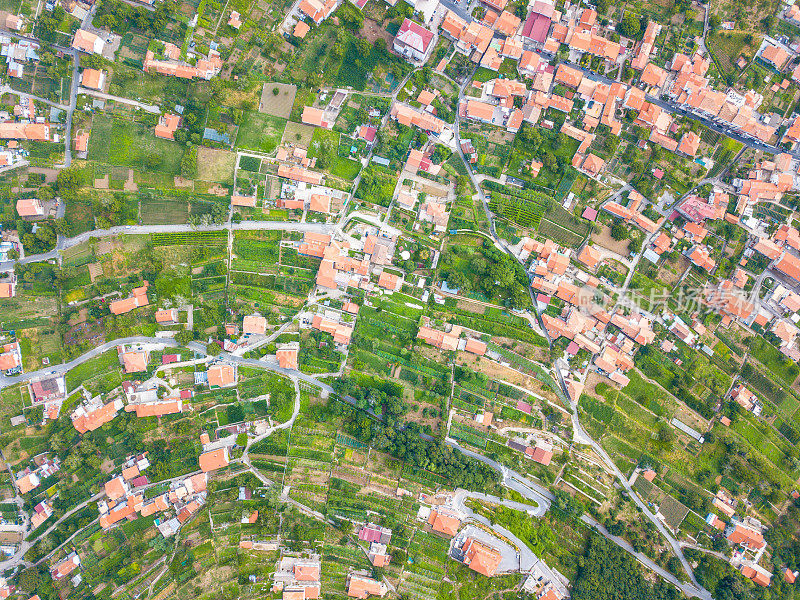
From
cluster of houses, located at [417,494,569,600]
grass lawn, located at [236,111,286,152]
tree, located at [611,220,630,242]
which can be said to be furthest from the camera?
tree, located at [611,220,630,242]

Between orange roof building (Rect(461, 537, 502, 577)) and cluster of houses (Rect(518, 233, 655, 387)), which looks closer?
orange roof building (Rect(461, 537, 502, 577))

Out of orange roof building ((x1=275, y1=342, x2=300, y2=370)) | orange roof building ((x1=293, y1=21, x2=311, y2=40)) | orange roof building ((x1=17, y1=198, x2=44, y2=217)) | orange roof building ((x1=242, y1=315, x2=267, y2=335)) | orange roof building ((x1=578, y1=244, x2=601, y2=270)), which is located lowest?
orange roof building ((x1=275, y1=342, x2=300, y2=370))

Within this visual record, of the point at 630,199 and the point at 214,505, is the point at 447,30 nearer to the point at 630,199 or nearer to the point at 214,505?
the point at 630,199

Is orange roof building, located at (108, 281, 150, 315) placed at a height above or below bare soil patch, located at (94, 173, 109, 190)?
below

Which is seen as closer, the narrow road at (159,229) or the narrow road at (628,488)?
the narrow road at (159,229)

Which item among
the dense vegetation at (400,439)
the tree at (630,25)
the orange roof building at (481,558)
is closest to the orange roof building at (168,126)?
the dense vegetation at (400,439)

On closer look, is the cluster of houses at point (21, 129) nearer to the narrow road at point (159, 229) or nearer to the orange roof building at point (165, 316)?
the narrow road at point (159, 229)

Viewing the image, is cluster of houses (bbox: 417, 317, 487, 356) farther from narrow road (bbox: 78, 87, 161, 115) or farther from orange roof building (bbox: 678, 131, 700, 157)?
narrow road (bbox: 78, 87, 161, 115)

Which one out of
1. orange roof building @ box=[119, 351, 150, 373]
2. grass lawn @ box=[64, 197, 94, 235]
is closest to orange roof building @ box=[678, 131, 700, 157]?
orange roof building @ box=[119, 351, 150, 373]
